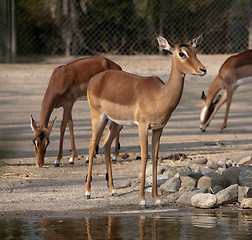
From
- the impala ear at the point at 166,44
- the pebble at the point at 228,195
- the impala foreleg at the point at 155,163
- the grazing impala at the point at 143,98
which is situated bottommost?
the pebble at the point at 228,195

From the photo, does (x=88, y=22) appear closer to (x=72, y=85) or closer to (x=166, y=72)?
(x=166, y=72)

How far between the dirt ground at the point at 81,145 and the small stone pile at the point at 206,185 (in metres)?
0.21

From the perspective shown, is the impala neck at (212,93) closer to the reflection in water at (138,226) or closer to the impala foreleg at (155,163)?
the impala foreleg at (155,163)

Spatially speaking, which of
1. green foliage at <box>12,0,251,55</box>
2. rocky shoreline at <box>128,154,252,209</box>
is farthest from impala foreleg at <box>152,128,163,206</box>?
green foliage at <box>12,0,251,55</box>

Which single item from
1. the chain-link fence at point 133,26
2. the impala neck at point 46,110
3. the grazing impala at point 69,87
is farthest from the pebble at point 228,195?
the chain-link fence at point 133,26

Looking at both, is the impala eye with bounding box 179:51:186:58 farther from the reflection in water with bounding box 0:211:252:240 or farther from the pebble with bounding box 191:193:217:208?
the reflection in water with bounding box 0:211:252:240

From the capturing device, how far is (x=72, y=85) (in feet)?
31.7

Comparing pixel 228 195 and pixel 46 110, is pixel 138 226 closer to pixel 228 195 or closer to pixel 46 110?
pixel 228 195

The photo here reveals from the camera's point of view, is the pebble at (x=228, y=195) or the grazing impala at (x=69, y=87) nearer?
the pebble at (x=228, y=195)

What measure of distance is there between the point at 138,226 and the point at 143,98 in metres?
1.46

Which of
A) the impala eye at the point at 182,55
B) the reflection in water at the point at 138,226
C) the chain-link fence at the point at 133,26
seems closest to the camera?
the reflection in water at the point at 138,226

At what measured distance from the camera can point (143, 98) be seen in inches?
252

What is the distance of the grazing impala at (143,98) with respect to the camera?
622cm

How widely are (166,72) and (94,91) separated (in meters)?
11.9
